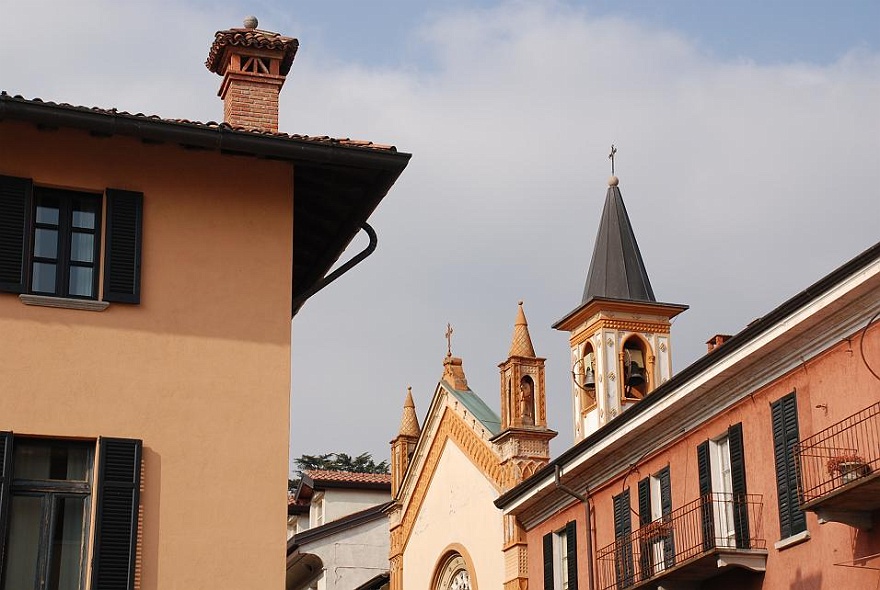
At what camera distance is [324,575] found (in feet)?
138

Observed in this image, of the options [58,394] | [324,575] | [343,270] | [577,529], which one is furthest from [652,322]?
[58,394]

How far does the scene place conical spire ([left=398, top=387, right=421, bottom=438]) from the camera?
45.2 m

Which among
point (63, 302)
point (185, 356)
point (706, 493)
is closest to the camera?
point (63, 302)

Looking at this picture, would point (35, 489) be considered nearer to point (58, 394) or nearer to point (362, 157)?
point (58, 394)

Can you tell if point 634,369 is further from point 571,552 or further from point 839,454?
point 839,454

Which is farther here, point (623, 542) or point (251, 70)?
point (623, 542)

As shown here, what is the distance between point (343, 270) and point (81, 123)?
3205mm

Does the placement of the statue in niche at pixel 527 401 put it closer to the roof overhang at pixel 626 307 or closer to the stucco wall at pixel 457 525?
the stucco wall at pixel 457 525

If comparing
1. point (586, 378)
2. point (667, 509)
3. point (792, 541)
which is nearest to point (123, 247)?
point (792, 541)

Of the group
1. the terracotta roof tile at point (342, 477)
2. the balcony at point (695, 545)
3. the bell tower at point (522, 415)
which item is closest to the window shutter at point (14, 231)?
the balcony at point (695, 545)

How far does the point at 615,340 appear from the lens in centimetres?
4250

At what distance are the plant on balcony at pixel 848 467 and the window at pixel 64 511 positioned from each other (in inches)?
375

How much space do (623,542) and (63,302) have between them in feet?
50.4

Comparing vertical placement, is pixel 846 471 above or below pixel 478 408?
below
